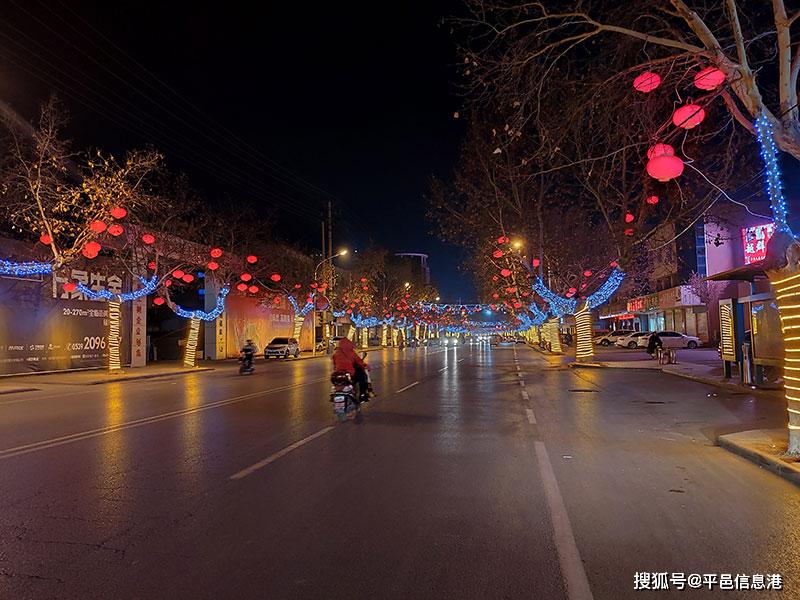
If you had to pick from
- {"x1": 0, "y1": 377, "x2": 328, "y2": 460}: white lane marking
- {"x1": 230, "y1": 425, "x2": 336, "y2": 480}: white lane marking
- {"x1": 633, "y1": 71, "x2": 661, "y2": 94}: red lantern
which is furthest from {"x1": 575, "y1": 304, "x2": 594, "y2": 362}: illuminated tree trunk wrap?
{"x1": 633, "y1": 71, "x2": 661, "y2": 94}: red lantern

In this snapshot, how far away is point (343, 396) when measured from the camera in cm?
1230

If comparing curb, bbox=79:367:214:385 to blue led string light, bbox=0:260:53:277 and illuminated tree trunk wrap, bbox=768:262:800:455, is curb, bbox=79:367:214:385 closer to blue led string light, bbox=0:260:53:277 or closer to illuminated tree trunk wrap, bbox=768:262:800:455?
blue led string light, bbox=0:260:53:277

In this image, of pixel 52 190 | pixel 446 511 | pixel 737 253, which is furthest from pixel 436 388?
pixel 737 253

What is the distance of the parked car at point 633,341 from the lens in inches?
2079

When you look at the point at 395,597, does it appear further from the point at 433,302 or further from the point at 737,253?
the point at 433,302

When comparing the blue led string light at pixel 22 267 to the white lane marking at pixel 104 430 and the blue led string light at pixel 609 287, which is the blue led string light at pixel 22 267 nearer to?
the white lane marking at pixel 104 430

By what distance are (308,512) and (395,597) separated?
83.8 inches

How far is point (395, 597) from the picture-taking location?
13.8ft

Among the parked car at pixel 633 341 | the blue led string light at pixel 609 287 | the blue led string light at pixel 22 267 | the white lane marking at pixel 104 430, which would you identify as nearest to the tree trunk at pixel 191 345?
the blue led string light at pixel 22 267

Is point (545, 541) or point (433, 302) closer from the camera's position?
point (545, 541)

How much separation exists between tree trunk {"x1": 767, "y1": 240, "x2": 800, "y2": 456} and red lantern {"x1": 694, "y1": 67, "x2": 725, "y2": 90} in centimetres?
249

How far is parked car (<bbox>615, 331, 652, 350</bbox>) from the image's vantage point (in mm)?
52812

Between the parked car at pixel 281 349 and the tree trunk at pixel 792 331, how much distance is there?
39545mm

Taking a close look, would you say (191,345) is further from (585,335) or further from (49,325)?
(585,335)
